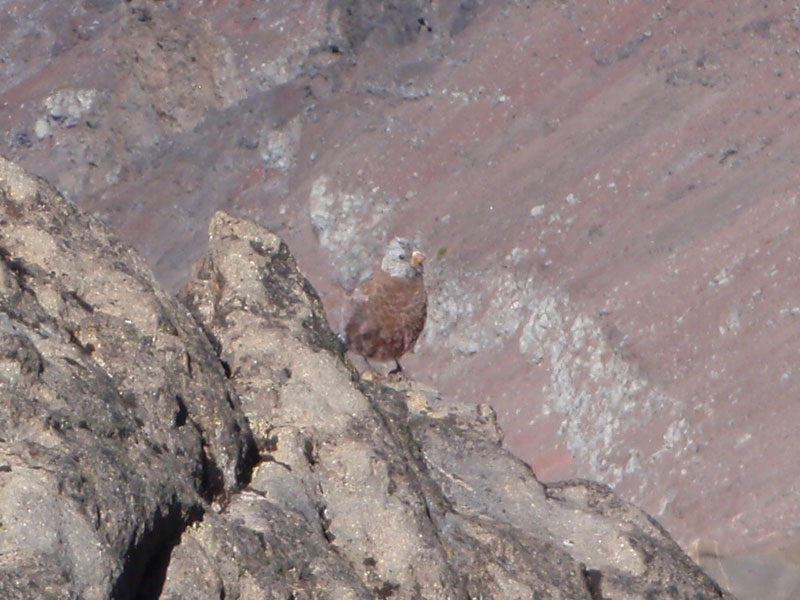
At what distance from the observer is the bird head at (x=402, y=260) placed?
720 cm

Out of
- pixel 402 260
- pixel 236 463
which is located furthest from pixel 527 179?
pixel 236 463

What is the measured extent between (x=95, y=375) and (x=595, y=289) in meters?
4.88

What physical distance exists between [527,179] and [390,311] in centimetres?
140

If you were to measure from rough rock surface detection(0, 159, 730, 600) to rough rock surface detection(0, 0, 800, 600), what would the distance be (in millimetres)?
2956

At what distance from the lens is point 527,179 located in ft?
24.6

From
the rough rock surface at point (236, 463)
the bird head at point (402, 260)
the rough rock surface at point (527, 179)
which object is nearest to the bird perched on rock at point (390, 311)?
the bird head at point (402, 260)

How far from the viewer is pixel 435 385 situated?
23.1 feet

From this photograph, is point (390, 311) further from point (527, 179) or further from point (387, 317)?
point (527, 179)

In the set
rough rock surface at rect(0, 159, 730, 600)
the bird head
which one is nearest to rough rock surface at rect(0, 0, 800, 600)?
the bird head

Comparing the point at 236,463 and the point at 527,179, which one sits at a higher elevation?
the point at 236,463

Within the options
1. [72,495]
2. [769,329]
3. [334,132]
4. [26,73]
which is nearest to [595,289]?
[769,329]

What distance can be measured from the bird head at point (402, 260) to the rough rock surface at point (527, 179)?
0.19m

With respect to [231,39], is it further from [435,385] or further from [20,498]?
[20,498]

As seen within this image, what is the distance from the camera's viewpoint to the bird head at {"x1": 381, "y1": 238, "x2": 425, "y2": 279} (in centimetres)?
720
